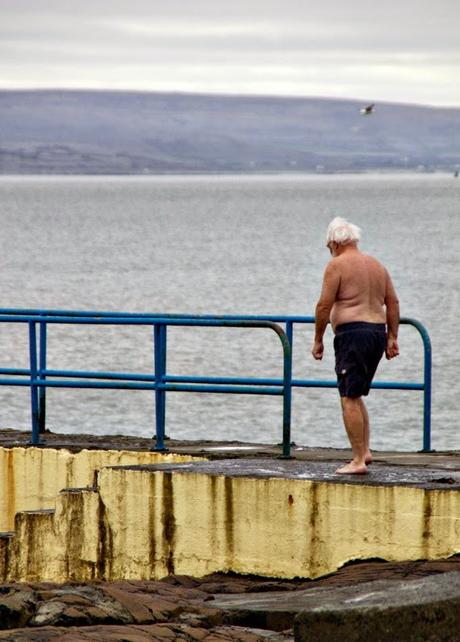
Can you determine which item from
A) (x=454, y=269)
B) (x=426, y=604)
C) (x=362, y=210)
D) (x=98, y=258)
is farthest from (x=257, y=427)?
(x=362, y=210)

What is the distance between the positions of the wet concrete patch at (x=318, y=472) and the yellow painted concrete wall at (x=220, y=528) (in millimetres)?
90

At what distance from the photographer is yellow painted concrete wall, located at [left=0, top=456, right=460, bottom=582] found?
8.48 m

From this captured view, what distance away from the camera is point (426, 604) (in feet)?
20.3

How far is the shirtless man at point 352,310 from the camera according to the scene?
28.2ft

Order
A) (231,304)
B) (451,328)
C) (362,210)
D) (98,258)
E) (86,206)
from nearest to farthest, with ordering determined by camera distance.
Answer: (451,328), (231,304), (98,258), (362,210), (86,206)

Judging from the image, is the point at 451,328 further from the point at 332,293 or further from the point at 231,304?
the point at 332,293

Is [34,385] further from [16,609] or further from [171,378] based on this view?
[16,609]

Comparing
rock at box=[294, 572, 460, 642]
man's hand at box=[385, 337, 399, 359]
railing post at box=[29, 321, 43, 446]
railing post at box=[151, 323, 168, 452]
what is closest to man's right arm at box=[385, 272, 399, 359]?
man's hand at box=[385, 337, 399, 359]

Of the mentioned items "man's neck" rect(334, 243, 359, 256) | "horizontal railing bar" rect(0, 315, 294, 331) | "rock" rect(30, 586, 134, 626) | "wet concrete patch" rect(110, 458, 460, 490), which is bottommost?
"rock" rect(30, 586, 134, 626)

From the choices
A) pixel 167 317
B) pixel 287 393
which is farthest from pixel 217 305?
pixel 287 393

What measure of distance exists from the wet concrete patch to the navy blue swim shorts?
47cm

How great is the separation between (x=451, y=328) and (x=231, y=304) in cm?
947

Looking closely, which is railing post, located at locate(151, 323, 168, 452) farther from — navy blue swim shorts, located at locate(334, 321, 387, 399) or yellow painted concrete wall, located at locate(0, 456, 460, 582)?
navy blue swim shorts, located at locate(334, 321, 387, 399)

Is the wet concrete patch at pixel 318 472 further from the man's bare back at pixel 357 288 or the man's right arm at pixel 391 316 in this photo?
the man's bare back at pixel 357 288
